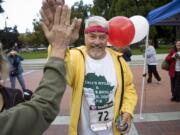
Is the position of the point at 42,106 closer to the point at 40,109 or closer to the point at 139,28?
the point at 40,109

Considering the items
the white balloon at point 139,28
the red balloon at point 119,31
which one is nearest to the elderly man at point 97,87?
the red balloon at point 119,31

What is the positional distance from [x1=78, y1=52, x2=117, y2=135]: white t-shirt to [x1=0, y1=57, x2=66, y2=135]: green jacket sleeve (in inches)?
72.8

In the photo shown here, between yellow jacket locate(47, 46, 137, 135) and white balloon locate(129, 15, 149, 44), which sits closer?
yellow jacket locate(47, 46, 137, 135)

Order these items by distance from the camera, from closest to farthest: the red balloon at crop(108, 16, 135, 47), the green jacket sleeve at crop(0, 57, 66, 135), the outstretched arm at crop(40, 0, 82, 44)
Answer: the green jacket sleeve at crop(0, 57, 66, 135) < the outstretched arm at crop(40, 0, 82, 44) < the red balloon at crop(108, 16, 135, 47)

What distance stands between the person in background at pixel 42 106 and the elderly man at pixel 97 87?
176 cm

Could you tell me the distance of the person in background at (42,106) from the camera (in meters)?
1.37

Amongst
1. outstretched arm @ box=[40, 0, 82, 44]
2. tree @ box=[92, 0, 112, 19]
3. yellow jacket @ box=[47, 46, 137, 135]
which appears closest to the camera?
outstretched arm @ box=[40, 0, 82, 44]

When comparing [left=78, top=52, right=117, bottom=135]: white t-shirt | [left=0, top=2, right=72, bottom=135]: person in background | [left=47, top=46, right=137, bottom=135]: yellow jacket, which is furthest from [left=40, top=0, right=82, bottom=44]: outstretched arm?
[left=78, top=52, right=117, bottom=135]: white t-shirt

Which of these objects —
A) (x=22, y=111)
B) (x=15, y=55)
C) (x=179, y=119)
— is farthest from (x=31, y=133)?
(x=15, y=55)

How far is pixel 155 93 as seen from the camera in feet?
37.5

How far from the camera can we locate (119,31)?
401 centimetres

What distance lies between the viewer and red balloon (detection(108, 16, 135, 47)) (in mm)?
4007

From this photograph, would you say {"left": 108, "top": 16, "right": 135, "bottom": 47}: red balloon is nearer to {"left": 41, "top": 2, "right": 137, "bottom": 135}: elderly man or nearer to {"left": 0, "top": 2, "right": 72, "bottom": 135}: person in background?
{"left": 41, "top": 2, "right": 137, "bottom": 135}: elderly man

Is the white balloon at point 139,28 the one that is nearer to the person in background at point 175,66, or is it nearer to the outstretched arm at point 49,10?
the person in background at point 175,66
